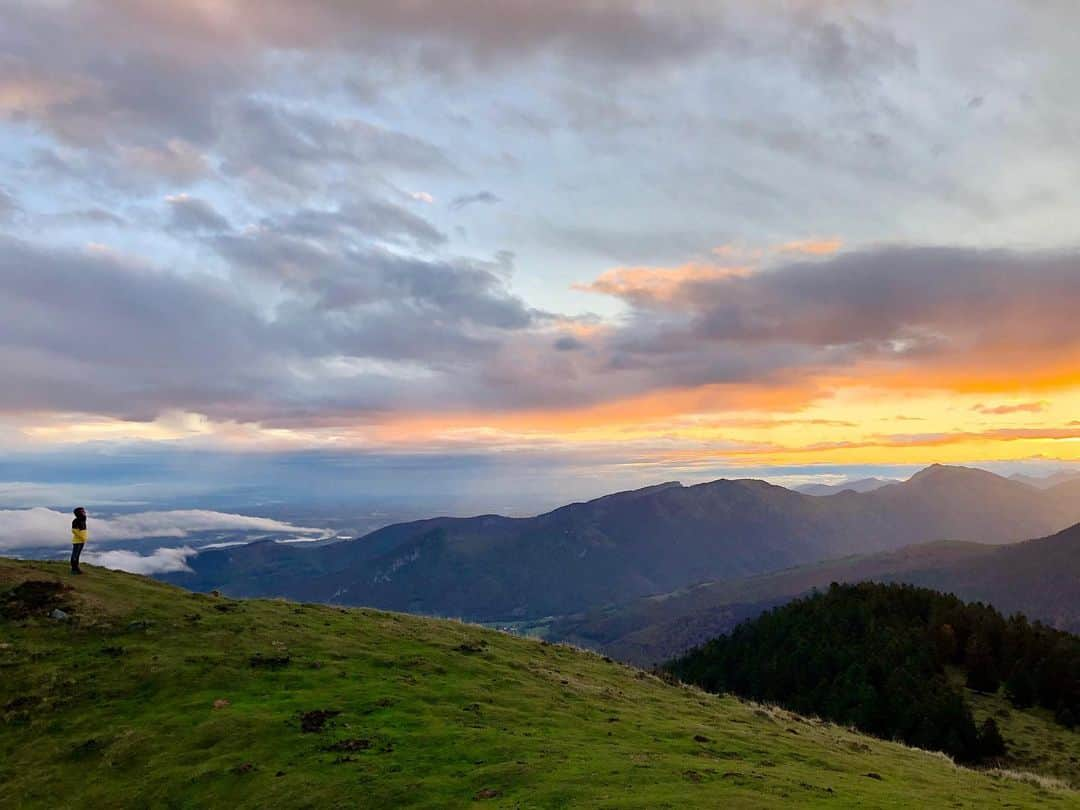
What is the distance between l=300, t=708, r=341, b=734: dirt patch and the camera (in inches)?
1018

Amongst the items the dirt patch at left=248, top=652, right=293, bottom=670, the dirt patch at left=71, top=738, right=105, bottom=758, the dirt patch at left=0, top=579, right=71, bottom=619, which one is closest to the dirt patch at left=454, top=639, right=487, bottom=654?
the dirt patch at left=248, top=652, right=293, bottom=670

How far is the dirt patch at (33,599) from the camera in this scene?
3631 cm

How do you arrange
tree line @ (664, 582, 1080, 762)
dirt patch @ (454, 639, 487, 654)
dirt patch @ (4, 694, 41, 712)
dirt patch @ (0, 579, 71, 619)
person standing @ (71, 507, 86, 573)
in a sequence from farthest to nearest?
tree line @ (664, 582, 1080, 762) < person standing @ (71, 507, 86, 573) < dirt patch @ (454, 639, 487, 654) < dirt patch @ (0, 579, 71, 619) < dirt patch @ (4, 694, 41, 712)

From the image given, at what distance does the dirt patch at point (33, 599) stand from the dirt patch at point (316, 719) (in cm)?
2009

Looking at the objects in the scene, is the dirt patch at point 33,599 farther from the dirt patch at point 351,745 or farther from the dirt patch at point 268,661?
the dirt patch at point 351,745

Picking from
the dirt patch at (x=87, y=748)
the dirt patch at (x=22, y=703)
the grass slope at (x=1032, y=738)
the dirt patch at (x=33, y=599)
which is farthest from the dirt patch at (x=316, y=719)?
the grass slope at (x=1032, y=738)

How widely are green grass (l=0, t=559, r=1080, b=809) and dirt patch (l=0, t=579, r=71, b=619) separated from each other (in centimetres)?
63

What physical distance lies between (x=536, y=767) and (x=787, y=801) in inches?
317

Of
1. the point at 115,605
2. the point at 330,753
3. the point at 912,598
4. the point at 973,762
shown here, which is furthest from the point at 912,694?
the point at 115,605

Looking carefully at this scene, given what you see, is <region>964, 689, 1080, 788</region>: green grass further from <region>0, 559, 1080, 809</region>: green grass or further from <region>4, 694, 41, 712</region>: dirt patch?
<region>4, 694, 41, 712</region>: dirt patch

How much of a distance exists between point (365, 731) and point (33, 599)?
25374 millimetres

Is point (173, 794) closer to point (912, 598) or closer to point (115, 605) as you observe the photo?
point (115, 605)

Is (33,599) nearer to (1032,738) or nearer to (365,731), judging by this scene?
(365,731)

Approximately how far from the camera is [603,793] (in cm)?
1972
